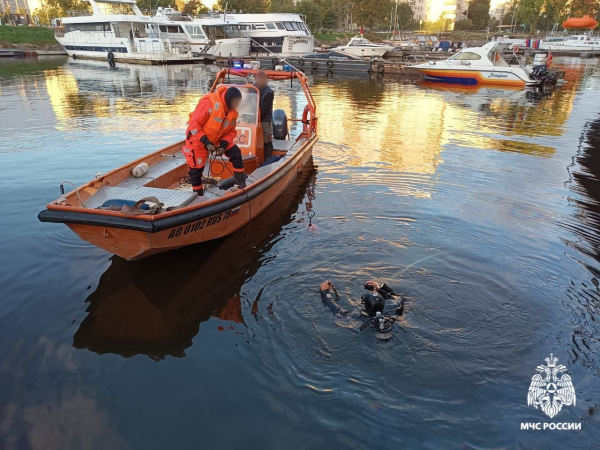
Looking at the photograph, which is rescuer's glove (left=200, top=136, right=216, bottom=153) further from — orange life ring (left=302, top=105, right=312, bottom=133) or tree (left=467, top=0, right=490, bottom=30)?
tree (left=467, top=0, right=490, bottom=30)

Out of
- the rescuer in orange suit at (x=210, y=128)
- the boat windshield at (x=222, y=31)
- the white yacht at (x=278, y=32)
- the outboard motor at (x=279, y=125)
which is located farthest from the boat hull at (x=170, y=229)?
the boat windshield at (x=222, y=31)

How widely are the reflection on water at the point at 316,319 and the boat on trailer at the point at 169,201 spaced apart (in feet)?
1.69

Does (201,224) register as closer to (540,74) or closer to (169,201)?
(169,201)

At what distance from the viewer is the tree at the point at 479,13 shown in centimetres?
9631

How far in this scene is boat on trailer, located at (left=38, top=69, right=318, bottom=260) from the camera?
4.70 m

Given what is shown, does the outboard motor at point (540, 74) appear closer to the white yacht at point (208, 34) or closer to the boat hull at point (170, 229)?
the boat hull at point (170, 229)

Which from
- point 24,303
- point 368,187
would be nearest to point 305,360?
point 24,303

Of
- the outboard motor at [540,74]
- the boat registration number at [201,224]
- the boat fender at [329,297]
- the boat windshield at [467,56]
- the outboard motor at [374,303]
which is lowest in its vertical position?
the boat fender at [329,297]

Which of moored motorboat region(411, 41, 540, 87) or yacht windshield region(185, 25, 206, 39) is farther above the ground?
yacht windshield region(185, 25, 206, 39)

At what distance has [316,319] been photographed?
438 centimetres

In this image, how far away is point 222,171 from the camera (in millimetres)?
7152

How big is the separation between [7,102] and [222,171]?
1502 cm

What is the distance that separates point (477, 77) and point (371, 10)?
50.6 metres

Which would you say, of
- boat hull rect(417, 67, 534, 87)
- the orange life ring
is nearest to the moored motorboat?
boat hull rect(417, 67, 534, 87)
